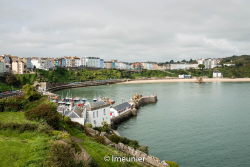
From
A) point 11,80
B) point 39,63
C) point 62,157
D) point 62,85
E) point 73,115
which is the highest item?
point 39,63

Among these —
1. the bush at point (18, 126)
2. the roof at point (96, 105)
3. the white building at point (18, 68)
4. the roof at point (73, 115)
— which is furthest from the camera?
the white building at point (18, 68)

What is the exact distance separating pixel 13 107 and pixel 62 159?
14.6 m

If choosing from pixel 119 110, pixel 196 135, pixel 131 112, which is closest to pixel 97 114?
pixel 196 135

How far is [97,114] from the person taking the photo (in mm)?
30688

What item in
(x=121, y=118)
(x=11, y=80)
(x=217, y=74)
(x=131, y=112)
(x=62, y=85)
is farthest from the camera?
(x=217, y=74)

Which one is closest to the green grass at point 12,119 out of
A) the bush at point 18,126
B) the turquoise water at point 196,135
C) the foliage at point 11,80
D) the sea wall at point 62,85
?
the bush at point 18,126

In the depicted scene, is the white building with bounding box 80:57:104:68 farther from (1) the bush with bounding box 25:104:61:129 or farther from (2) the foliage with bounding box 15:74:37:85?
(1) the bush with bounding box 25:104:61:129

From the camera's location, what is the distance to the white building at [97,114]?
96.6 ft

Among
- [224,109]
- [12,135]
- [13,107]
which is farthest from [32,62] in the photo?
Answer: [12,135]

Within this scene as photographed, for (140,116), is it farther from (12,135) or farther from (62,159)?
(62,159)

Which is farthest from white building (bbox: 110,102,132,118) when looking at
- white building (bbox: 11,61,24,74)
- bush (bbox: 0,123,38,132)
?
white building (bbox: 11,61,24,74)

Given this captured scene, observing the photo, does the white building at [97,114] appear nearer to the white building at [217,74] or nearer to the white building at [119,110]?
the white building at [119,110]

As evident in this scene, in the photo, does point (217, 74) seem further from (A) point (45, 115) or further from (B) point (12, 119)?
(B) point (12, 119)

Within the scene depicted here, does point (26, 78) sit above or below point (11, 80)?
above
